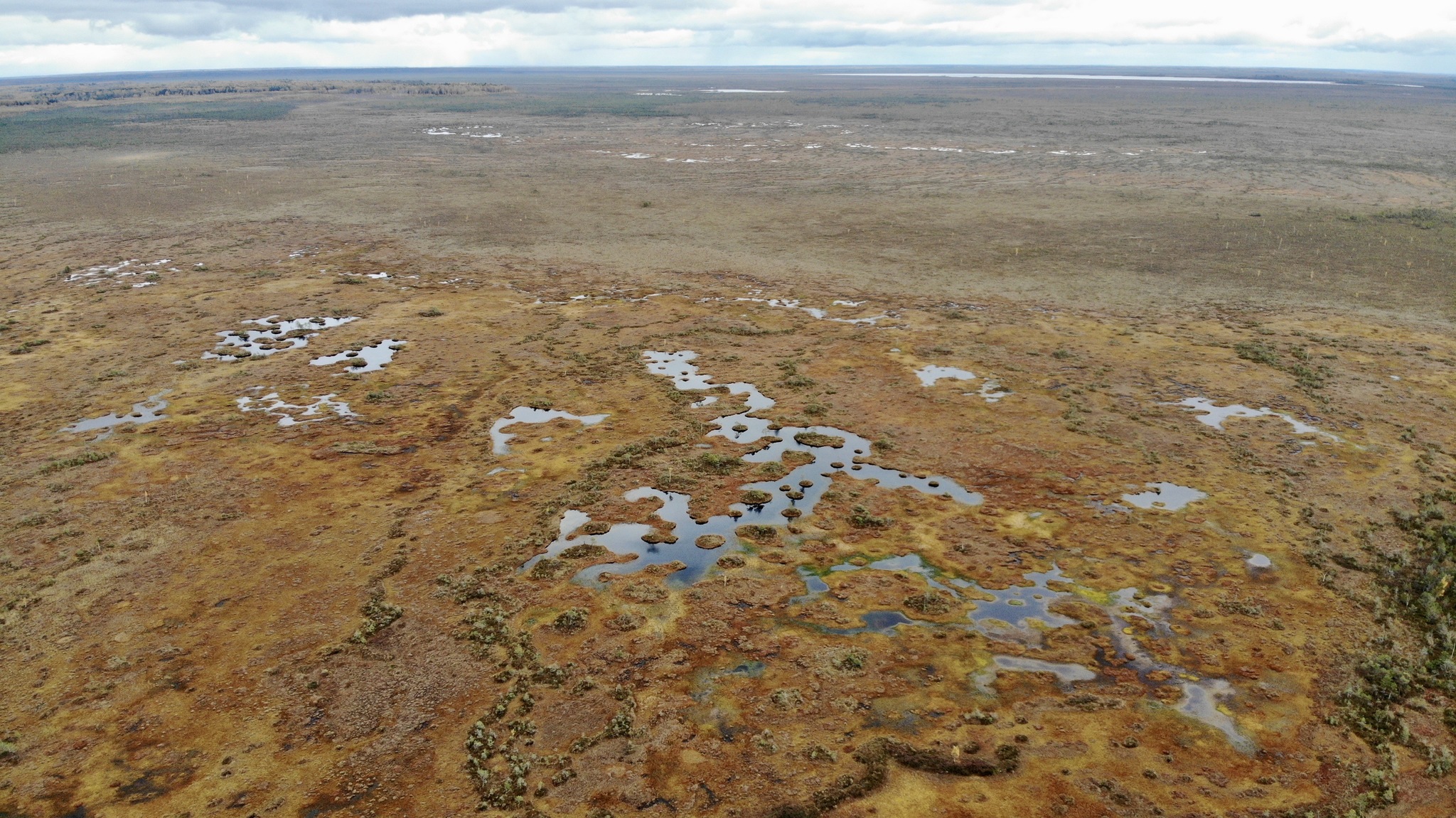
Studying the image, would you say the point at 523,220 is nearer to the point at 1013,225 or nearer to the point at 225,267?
the point at 225,267

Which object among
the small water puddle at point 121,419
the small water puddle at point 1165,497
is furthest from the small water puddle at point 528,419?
the small water puddle at point 1165,497

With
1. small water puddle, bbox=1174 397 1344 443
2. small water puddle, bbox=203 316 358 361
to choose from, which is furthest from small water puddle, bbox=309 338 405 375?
small water puddle, bbox=1174 397 1344 443

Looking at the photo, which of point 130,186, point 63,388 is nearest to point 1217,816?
point 63,388

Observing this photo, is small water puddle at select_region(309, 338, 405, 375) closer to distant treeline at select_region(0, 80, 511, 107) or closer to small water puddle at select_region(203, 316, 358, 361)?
small water puddle at select_region(203, 316, 358, 361)

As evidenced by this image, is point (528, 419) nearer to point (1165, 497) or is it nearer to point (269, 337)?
point (269, 337)

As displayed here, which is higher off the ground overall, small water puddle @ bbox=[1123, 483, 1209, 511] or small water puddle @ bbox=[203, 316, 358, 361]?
small water puddle @ bbox=[203, 316, 358, 361]

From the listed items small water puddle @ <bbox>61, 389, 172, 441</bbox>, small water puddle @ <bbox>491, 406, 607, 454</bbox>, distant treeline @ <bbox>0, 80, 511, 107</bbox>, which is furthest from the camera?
distant treeline @ <bbox>0, 80, 511, 107</bbox>

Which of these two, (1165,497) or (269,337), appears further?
(269,337)

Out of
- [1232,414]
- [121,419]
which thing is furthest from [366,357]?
[1232,414]

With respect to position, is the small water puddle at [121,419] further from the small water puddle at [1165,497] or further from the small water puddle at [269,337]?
the small water puddle at [1165,497]
